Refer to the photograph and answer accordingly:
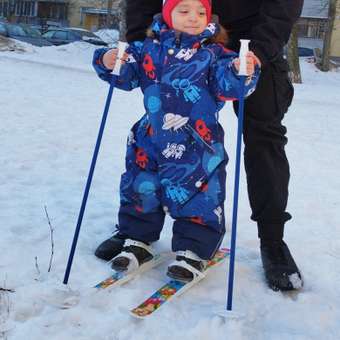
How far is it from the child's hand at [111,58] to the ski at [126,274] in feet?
3.38

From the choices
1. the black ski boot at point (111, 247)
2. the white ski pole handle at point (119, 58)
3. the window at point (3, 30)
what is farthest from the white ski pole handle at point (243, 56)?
the window at point (3, 30)

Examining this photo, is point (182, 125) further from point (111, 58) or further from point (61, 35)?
point (61, 35)

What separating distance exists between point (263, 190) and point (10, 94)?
7091 millimetres

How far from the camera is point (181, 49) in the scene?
2914 millimetres

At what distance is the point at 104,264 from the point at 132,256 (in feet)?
0.63

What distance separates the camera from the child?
9.50 ft

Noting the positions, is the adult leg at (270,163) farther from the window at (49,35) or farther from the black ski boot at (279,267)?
the window at (49,35)

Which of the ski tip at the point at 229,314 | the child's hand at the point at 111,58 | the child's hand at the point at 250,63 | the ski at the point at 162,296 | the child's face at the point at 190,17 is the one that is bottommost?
the ski at the point at 162,296

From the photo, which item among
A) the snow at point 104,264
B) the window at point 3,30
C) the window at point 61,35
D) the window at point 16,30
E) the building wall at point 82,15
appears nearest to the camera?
the snow at point 104,264

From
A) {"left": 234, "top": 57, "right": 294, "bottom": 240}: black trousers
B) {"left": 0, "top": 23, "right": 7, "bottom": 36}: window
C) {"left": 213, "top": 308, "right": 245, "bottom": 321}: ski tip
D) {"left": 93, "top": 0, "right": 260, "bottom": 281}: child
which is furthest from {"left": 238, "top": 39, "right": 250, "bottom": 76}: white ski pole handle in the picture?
{"left": 0, "top": 23, "right": 7, "bottom": 36}: window

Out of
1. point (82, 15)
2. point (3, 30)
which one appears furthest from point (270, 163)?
point (82, 15)

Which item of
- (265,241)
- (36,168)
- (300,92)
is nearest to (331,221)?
(265,241)

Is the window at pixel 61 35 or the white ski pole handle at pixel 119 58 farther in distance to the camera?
the window at pixel 61 35

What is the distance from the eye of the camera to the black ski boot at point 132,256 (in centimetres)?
293
